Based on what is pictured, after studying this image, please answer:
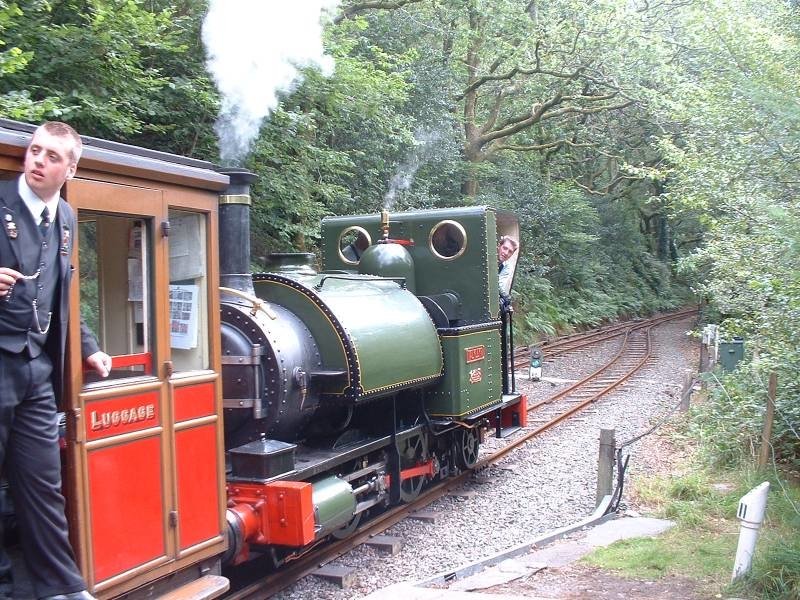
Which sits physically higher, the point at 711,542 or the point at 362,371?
the point at 362,371

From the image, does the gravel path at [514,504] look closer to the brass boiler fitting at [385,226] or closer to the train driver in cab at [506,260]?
the train driver in cab at [506,260]

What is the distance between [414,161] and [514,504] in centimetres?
1118

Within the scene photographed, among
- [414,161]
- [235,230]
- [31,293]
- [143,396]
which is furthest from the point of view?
[414,161]

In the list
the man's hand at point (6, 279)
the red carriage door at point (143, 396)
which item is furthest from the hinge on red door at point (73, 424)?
the man's hand at point (6, 279)

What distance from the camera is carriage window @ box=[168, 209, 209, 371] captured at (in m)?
4.16

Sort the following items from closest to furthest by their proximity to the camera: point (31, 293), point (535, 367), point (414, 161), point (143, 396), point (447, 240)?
point (31, 293) < point (143, 396) < point (447, 240) < point (535, 367) < point (414, 161)

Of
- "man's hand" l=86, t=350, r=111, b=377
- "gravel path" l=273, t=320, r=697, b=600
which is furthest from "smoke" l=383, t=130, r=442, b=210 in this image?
"man's hand" l=86, t=350, r=111, b=377

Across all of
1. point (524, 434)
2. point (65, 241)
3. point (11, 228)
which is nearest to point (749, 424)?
Result: point (524, 434)

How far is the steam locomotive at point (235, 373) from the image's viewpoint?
3629 millimetres

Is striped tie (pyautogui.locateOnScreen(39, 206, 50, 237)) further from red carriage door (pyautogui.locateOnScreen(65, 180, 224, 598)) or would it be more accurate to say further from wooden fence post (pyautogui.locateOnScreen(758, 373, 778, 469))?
wooden fence post (pyautogui.locateOnScreen(758, 373, 778, 469))

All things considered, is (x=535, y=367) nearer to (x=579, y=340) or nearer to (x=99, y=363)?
(x=579, y=340)

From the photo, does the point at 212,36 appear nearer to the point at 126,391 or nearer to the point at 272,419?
the point at 272,419

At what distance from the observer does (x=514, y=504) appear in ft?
25.8

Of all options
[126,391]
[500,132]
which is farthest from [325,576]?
[500,132]
